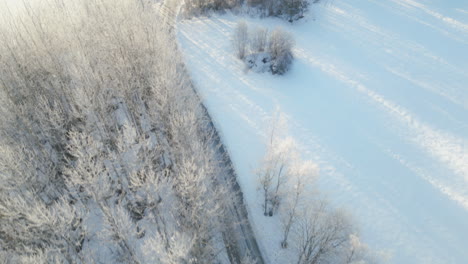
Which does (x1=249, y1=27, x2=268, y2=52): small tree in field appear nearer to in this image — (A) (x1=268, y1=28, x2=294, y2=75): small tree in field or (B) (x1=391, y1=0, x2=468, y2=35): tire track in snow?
(A) (x1=268, y1=28, x2=294, y2=75): small tree in field

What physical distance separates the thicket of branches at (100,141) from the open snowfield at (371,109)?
10039 mm

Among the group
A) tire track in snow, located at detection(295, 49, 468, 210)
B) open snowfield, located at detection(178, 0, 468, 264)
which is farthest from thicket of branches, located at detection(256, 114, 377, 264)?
tire track in snow, located at detection(295, 49, 468, 210)

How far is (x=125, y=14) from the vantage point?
36.7 meters

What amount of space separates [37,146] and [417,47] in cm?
6014

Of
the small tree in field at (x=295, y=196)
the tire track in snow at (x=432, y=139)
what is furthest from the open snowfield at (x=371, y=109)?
the small tree in field at (x=295, y=196)

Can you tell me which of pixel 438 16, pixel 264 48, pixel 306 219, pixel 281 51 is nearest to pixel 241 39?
pixel 264 48

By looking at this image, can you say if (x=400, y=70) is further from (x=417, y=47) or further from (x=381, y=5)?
(x=381, y=5)

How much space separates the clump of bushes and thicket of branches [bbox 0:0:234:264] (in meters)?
17.4

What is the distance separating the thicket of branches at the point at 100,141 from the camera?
22.6 metres

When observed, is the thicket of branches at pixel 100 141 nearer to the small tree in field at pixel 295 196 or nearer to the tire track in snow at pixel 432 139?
the small tree in field at pixel 295 196

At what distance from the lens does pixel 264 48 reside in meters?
51.7

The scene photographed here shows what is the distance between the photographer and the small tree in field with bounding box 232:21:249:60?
50.4 metres

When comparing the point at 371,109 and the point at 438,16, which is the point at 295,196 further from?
the point at 438,16

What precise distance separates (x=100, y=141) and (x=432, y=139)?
142ft
